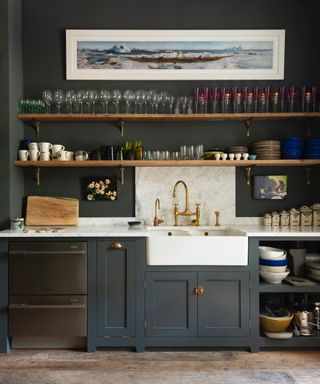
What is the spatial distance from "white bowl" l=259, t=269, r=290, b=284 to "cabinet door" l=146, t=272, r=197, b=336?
638 mm

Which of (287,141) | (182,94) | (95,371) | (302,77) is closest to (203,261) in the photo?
(95,371)

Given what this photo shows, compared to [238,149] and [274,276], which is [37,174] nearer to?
[238,149]

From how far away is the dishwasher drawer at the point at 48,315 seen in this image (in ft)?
9.17

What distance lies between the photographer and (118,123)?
3441 millimetres

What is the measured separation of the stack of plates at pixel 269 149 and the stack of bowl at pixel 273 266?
0.87 meters

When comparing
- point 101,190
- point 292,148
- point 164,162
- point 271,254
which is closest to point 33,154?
point 101,190

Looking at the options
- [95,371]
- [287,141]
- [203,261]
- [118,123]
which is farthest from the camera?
[118,123]

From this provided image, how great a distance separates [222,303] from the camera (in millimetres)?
2799

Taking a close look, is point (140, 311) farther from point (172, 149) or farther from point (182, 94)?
point (182, 94)

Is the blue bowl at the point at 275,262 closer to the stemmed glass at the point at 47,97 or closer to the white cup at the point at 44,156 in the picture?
the white cup at the point at 44,156

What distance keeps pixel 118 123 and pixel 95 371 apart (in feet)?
7.09

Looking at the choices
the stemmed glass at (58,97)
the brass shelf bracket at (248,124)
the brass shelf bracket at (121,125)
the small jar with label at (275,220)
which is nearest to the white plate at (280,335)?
the small jar with label at (275,220)

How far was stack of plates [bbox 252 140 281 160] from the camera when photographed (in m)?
3.21

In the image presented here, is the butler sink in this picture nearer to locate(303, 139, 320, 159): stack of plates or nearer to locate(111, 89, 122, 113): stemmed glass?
locate(303, 139, 320, 159): stack of plates
